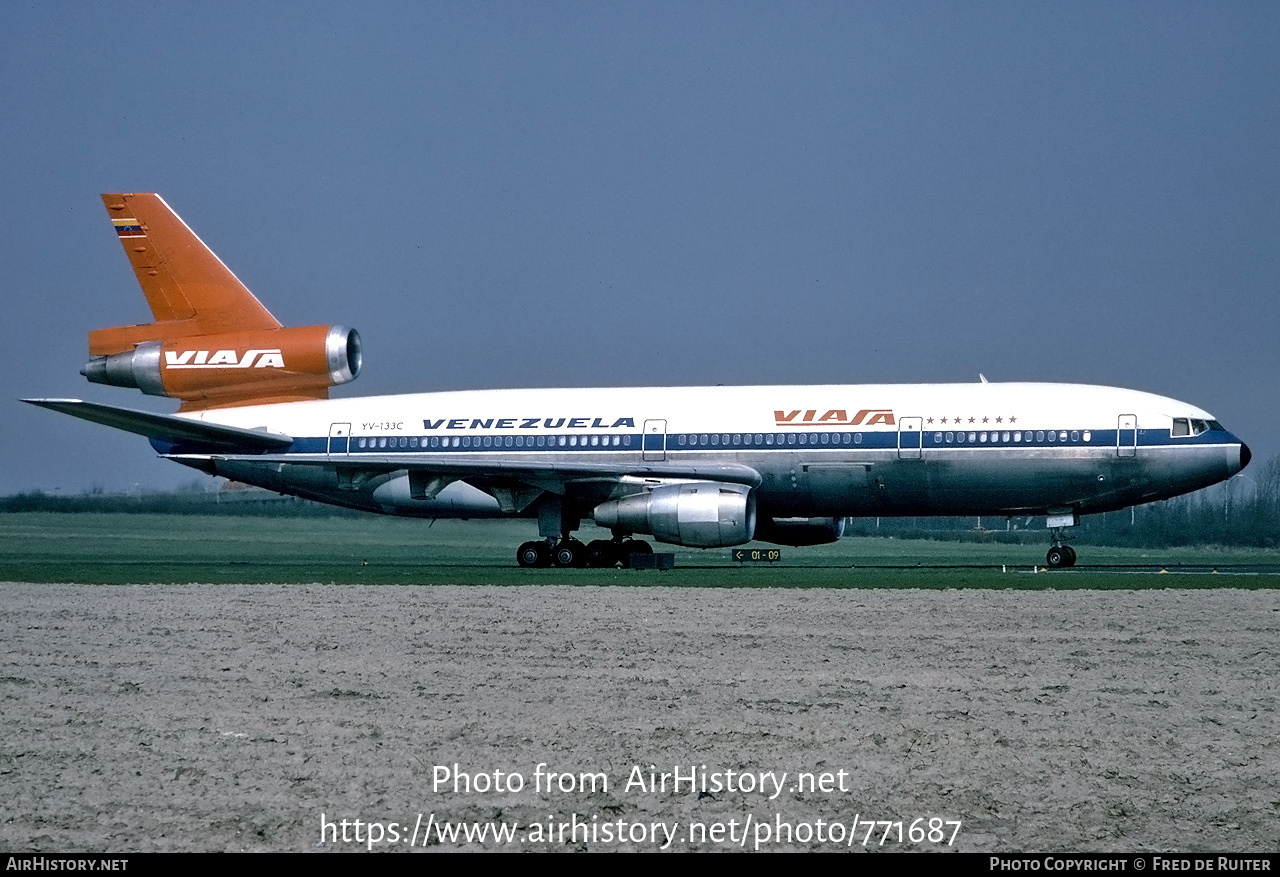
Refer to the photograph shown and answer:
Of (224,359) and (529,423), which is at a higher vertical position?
(224,359)

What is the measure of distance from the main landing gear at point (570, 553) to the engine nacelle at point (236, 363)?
5.41 m

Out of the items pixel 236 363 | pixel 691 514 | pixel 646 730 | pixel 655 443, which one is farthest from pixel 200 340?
pixel 646 730

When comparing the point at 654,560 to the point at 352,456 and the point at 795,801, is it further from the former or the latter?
the point at 795,801

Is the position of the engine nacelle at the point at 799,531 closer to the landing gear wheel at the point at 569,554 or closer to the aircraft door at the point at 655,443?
the aircraft door at the point at 655,443

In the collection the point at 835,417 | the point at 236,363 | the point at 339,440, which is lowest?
the point at 339,440

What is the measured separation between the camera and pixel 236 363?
28.3m

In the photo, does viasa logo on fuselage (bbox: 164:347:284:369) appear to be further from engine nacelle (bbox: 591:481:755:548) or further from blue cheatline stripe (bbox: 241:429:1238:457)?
engine nacelle (bbox: 591:481:755:548)

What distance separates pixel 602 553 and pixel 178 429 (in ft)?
28.0

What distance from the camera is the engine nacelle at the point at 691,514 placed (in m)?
23.9

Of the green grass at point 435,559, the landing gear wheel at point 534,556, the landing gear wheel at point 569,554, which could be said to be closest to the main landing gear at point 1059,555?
the green grass at point 435,559

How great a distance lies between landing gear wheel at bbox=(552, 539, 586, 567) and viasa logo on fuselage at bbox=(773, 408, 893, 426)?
4464 mm

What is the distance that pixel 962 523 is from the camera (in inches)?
1811

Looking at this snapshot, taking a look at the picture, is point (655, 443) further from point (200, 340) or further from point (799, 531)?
point (200, 340)

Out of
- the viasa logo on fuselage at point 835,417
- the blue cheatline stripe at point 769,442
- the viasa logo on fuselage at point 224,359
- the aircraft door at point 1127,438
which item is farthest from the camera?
the viasa logo on fuselage at point 224,359
